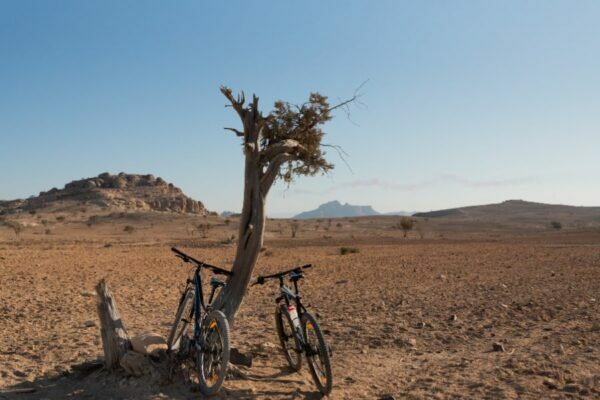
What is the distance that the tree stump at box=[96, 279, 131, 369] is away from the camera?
18.6 ft

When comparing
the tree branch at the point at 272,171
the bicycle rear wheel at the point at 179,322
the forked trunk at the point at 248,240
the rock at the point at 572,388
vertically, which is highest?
the tree branch at the point at 272,171

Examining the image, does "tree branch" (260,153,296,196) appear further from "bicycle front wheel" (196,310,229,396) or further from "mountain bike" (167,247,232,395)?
"bicycle front wheel" (196,310,229,396)

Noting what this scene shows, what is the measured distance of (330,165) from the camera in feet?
22.6

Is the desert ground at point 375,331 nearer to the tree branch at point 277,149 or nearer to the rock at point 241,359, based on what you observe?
the rock at point 241,359

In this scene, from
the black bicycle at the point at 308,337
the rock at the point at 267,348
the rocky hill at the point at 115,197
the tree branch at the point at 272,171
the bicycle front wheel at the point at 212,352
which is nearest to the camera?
the bicycle front wheel at the point at 212,352

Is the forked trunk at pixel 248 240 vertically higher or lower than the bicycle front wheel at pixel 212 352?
higher

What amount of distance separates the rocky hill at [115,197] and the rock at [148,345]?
91.1 meters

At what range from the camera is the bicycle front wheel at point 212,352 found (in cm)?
500

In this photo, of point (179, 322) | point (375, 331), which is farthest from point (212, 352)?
point (375, 331)

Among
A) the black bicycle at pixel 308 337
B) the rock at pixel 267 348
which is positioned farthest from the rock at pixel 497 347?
the rock at pixel 267 348

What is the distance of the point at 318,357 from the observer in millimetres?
5535

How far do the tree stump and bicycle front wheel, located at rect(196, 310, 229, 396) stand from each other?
1048mm

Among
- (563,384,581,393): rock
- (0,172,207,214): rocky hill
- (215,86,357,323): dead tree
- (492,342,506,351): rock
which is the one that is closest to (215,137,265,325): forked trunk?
(215,86,357,323): dead tree

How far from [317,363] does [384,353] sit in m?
1.94
